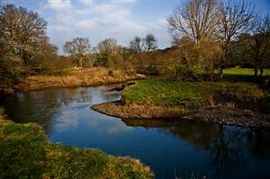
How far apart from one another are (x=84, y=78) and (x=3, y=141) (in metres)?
35.2

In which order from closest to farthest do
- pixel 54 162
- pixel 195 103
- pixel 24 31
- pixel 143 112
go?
pixel 54 162
pixel 143 112
pixel 195 103
pixel 24 31

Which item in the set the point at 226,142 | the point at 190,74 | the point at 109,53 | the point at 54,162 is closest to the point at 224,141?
the point at 226,142

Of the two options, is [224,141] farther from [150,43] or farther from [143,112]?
[150,43]

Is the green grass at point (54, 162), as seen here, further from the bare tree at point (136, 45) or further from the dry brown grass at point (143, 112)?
the bare tree at point (136, 45)

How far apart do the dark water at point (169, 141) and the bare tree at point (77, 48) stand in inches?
1547

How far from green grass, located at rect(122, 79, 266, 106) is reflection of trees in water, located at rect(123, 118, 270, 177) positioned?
3.42 metres

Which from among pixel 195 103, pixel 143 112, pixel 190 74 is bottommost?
pixel 143 112

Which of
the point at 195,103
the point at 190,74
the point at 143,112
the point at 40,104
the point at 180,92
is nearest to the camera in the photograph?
the point at 143,112

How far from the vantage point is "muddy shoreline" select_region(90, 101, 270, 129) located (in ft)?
67.4

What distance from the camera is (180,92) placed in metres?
26.5

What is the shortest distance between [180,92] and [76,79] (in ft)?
79.8

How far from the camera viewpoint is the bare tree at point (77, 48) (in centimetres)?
6625

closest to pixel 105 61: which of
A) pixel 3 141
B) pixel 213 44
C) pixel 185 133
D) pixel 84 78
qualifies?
pixel 84 78

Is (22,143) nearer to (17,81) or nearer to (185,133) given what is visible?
(185,133)
